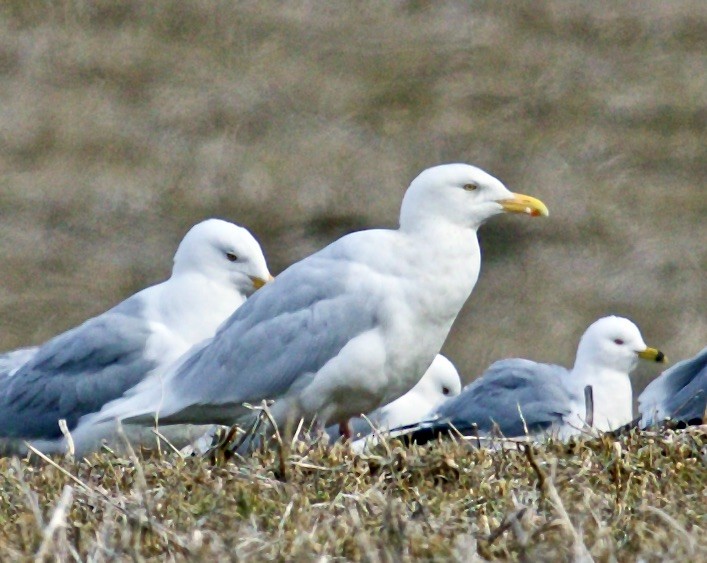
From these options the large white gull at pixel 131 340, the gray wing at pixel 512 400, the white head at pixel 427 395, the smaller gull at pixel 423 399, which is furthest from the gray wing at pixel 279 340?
the white head at pixel 427 395

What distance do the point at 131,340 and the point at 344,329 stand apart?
1.05 metres

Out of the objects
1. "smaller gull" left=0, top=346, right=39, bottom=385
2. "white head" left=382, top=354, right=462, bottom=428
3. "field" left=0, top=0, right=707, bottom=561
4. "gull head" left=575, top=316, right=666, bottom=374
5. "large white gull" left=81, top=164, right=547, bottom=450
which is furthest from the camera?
"field" left=0, top=0, right=707, bottom=561

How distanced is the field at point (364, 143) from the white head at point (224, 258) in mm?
4534

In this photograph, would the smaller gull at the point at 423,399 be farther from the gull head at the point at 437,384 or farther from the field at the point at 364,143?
the field at the point at 364,143

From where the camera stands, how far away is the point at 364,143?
11.3 metres

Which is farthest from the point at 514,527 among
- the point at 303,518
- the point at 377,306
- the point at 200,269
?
the point at 200,269

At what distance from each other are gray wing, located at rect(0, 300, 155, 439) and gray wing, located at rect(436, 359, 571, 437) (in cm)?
108

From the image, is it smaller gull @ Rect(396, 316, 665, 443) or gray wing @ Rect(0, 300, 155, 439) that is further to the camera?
smaller gull @ Rect(396, 316, 665, 443)

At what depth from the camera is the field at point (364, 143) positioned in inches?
420

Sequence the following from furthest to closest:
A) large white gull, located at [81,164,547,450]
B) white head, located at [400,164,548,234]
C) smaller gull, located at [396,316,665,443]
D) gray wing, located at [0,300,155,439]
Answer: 1. smaller gull, located at [396,316,665,443]
2. gray wing, located at [0,300,155,439]
3. white head, located at [400,164,548,234]
4. large white gull, located at [81,164,547,450]

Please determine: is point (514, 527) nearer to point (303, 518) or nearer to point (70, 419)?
point (303, 518)

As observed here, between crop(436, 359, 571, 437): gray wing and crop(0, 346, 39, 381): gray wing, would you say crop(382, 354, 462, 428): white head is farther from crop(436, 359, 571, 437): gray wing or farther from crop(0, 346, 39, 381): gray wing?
crop(0, 346, 39, 381): gray wing

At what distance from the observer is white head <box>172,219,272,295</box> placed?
18.9 ft

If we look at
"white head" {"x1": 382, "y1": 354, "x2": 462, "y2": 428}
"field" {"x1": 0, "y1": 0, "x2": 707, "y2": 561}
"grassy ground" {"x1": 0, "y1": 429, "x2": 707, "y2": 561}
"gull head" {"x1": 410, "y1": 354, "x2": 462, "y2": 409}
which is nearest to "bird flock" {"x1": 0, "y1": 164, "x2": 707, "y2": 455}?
"white head" {"x1": 382, "y1": 354, "x2": 462, "y2": 428}
